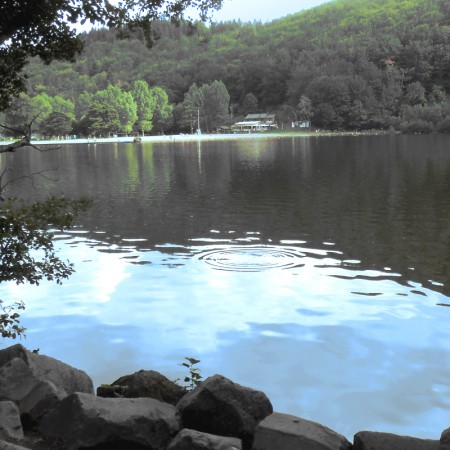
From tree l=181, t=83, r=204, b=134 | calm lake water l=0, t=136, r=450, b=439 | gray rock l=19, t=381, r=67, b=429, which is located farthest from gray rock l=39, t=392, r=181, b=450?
tree l=181, t=83, r=204, b=134

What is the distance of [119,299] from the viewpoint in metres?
13.1

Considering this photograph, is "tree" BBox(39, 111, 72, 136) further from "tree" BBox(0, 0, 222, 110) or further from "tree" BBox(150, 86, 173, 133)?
"tree" BBox(0, 0, 222, 110)

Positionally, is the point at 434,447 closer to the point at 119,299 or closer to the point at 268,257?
the point at 119,299

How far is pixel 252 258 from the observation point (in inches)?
650

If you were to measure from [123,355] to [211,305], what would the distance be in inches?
115

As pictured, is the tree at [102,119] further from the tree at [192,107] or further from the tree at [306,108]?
the tree at [306,108]

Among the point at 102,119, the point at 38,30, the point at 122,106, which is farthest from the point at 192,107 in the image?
the point at 38,30

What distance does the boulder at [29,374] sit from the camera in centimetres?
688

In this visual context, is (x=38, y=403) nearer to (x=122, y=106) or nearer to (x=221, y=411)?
(x=221, y=411)

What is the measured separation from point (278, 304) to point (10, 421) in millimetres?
7166

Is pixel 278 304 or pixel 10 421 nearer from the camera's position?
pixel 10 421

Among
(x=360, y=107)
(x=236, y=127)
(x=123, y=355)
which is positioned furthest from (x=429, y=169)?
(x=236, y=127)

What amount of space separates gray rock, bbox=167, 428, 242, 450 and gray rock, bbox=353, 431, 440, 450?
1.17 m

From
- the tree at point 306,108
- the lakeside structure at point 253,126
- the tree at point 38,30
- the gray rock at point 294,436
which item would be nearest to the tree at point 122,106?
the lakeside structure at point 253,126
